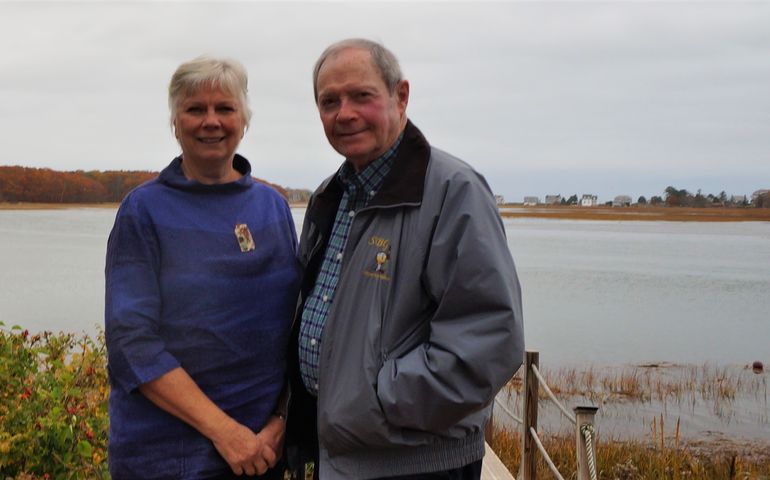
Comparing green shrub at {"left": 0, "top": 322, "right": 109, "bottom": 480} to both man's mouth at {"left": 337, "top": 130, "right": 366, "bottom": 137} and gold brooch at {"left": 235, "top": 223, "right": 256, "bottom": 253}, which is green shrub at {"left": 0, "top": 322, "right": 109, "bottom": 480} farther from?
man's mouth at {"left": 337, "top": 130, "right": 366, "bottom": 137}

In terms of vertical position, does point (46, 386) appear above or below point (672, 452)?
above

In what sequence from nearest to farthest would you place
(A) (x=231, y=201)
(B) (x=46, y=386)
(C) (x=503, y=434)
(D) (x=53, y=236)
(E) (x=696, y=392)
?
1. (A) (x=231, y=201)
2. (B) (x=46, y=386)
3. (C) (x=503, y=434)
4. (E) (x=696, y=392)
5. (D) (x=53, y=236)

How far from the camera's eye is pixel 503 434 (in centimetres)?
855

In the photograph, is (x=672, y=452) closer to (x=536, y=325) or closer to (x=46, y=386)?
(x=46, y=386)

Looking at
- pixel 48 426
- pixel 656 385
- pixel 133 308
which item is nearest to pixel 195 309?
pixel 133 308

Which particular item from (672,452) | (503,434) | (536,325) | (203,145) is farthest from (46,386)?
(536,325)

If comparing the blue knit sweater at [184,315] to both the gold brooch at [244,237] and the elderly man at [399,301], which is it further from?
the elderly man at [399,301]

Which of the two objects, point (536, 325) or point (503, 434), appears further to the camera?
point (536, 325)

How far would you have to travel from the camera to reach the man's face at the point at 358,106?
246 centimetres

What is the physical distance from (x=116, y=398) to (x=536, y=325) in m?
17.7

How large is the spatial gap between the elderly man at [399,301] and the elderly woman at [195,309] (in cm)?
20

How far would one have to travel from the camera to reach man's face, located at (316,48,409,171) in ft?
8.07

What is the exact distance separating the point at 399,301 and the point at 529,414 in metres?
3.95

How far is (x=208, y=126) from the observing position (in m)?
2.49
